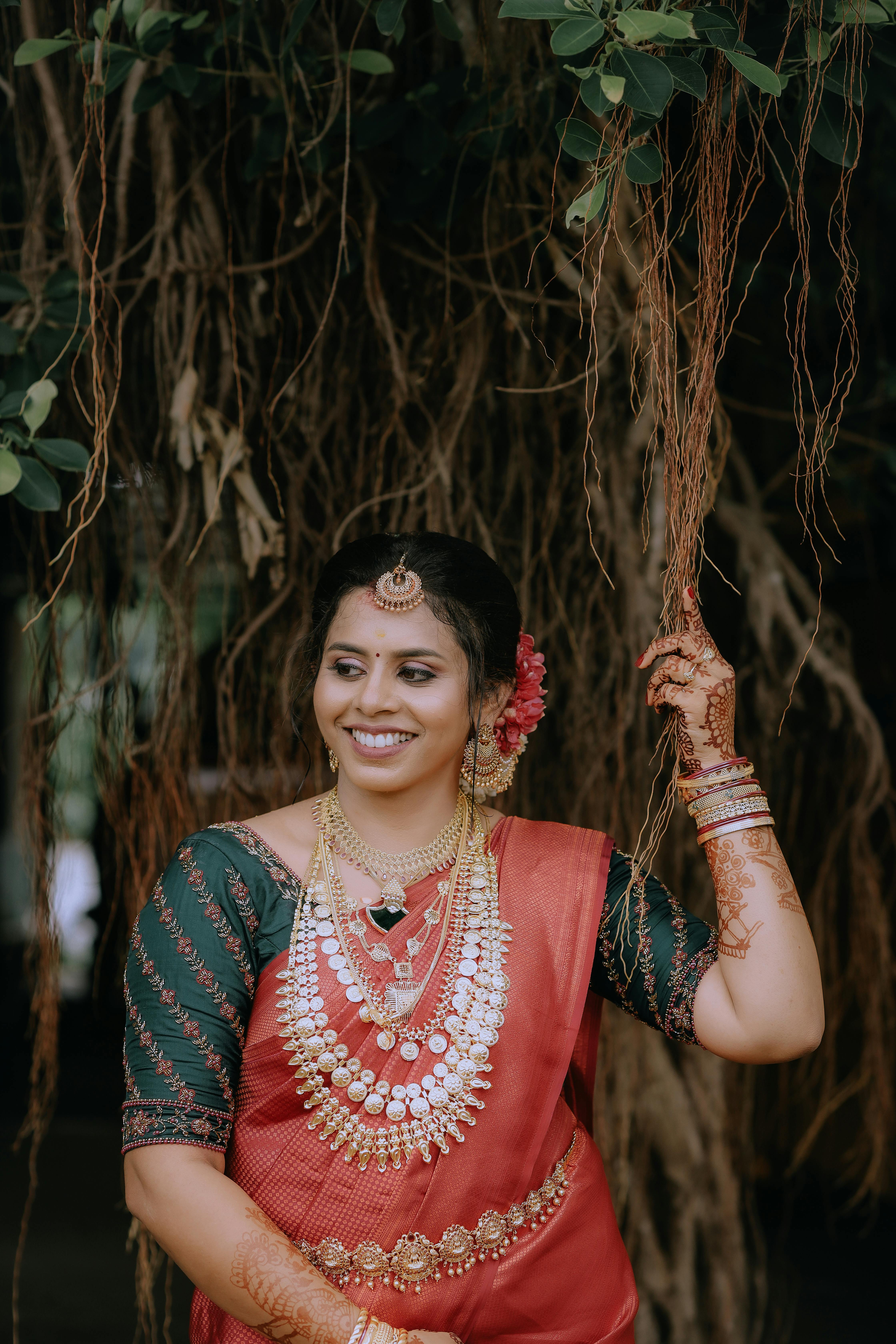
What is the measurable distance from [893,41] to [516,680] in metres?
0.93

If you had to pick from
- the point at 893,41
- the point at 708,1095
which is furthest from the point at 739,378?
the point at 708,1095

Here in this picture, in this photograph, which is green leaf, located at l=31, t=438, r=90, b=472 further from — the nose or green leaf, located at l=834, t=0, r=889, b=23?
green leaf, located at l=834, t=0, r=889, b=23

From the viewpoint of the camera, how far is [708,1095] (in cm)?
225

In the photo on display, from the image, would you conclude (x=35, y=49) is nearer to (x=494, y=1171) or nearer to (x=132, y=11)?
(x=132, y=11)

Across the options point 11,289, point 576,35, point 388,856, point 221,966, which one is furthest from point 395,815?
point 11,289

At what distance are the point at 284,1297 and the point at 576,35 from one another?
131cm

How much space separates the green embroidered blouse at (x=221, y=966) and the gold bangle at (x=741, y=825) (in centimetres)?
14

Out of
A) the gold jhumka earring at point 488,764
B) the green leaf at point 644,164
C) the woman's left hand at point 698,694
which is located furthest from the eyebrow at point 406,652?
the green leaf at point 644,164

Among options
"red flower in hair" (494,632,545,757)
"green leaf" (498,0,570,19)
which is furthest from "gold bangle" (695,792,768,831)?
"green leaf" (498,0,570,19)

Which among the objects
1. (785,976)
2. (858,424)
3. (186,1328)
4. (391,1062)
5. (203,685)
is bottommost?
(186,1328)

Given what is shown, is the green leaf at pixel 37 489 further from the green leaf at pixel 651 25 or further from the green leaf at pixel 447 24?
the green leaf at pixel 651 25

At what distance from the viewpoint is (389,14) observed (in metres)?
1.35

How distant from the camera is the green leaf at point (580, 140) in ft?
3.85

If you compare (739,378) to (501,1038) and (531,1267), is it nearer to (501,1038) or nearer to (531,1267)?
(501,1038)
